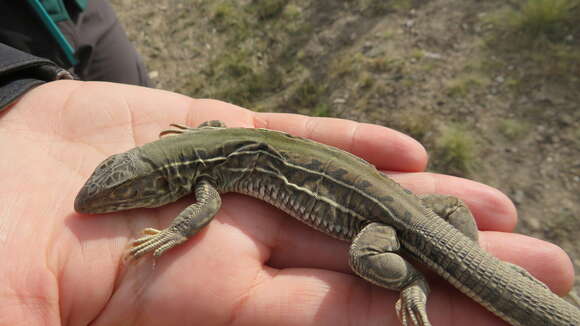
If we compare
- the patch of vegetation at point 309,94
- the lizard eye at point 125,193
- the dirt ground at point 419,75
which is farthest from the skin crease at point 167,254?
the patch of vegetation at point 309,94

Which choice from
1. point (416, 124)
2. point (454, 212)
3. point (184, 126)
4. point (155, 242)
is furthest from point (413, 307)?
point (416, 124)

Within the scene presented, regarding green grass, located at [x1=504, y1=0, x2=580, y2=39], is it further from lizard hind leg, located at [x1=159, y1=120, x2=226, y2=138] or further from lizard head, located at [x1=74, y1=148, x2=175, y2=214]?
lizard head, located at [x1=74, y1=148, x2=175, y2=214]

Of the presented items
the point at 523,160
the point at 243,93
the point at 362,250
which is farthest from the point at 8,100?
the point at 523,160

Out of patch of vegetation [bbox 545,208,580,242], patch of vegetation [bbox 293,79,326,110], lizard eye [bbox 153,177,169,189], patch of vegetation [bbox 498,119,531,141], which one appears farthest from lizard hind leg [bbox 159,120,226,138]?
patch of vegetation [bbox 545,208,580,242]

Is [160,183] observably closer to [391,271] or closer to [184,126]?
[184,126]

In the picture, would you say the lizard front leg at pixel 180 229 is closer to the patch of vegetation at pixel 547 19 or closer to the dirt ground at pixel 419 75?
the dirt ground at pixel 419 75

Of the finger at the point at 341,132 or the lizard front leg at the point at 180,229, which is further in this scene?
the finger at the point at 341,132

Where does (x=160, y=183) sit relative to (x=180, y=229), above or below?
above
